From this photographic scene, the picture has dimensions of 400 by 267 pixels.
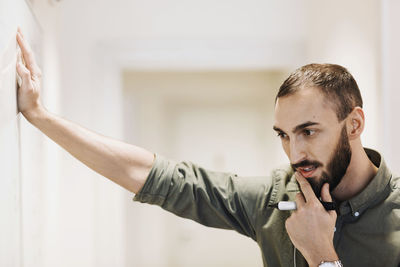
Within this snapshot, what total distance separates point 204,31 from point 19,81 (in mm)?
1381

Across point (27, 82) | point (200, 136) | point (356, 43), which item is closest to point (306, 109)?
point (27, 82)

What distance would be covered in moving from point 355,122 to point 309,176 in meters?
0.17

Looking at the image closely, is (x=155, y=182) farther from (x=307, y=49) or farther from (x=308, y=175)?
(x=307, y=49)

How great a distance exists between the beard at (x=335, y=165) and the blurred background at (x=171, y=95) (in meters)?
0.52

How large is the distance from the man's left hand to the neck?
0.31 ft

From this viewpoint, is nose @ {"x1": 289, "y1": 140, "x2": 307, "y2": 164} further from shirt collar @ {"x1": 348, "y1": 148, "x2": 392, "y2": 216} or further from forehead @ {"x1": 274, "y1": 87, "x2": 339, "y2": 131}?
shirt collar @ {"x1": 348, "y1": 148, "x2": 392, "y2": 216}

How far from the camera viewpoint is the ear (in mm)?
1115

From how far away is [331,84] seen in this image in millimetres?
1101

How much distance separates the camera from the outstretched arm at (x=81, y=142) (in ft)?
3.28

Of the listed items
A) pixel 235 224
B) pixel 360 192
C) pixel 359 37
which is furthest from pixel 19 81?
pixel 359 37

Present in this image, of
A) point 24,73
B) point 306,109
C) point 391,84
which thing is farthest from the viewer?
point 391,84

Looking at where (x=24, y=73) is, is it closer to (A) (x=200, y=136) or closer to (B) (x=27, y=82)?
(B) (x=27, y=82)

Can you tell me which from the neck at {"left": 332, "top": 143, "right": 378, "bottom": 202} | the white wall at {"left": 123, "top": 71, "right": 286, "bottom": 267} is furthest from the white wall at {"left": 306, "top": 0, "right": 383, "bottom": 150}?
the white wall at {"left": 123, "top": 71, "right": 286, "bottom": 267}

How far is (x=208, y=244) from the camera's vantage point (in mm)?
3359
